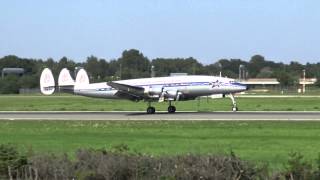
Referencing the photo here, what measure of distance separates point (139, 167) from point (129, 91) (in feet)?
142

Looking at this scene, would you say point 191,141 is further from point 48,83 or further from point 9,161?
point 48,83

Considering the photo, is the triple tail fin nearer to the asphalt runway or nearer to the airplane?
the airplane

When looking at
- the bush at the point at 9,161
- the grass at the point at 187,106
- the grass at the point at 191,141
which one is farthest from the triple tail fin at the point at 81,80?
the bush at the point at 9,161

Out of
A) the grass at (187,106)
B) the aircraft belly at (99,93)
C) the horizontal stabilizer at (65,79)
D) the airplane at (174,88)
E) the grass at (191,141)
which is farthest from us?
the horizontal stabilizer at (65,79)

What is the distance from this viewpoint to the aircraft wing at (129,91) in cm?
5338

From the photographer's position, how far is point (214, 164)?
10141 millimetres

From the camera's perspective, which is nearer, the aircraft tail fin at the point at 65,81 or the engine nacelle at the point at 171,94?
the engine nacelle at the point at 171,94

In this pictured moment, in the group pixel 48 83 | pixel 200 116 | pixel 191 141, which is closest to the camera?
pixel 191 141

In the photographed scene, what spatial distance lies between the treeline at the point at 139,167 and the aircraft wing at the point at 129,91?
42.1 meters

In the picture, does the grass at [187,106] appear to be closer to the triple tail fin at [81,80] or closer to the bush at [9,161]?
the triple tail fin at [81,80]

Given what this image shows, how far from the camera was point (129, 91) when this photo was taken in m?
Result: 53.8

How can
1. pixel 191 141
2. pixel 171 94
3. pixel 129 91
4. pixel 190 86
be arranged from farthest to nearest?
pixel 129 91 < pixel 190 86 < pixel 171 94 < pixel 191 141

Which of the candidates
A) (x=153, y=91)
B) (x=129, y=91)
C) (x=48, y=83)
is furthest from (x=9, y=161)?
(x=48, y=83)

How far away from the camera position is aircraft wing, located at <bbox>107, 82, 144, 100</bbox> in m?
53.4
